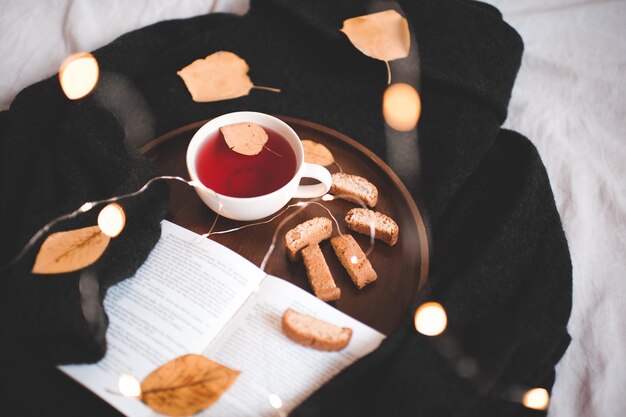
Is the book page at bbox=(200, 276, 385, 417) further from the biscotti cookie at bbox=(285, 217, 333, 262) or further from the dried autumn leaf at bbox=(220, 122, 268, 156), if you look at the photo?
the dried autumn leaf at bbox=(220, 122, 268, 156)

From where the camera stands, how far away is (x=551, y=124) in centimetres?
108

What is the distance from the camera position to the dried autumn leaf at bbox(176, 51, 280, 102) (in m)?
0.96

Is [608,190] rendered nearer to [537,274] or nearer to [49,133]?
[537,274]

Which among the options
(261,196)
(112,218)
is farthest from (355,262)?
(112,218)

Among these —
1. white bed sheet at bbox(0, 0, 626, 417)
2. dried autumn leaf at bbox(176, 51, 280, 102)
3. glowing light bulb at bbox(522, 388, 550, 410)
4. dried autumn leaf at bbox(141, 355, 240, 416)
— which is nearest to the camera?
dried autumn leaf at bbox(141, 355, 240, 416)

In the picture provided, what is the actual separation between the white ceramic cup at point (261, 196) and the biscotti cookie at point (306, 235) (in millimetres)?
46

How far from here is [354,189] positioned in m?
0.81

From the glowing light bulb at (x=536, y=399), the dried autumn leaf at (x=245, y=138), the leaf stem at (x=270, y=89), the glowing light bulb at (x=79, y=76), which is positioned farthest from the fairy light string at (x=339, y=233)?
the leaf stem at (x=270, y=89)

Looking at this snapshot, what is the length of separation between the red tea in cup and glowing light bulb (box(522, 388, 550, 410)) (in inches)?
20.5

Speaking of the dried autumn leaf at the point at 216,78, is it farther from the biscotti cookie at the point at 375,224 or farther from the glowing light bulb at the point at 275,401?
the glowing light bulb at the point at 275,401

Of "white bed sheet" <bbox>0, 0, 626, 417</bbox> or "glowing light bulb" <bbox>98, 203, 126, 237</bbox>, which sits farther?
"white bed sheet" <bbox>0, 0, 626, 417</bbox>

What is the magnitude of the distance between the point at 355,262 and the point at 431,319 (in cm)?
15

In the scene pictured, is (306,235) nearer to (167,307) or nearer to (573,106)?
(167,307)

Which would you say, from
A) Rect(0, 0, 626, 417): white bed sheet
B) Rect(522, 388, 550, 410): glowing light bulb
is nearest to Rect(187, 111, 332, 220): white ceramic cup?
Rect(522, 388, 550, 410): glowing light bulb
